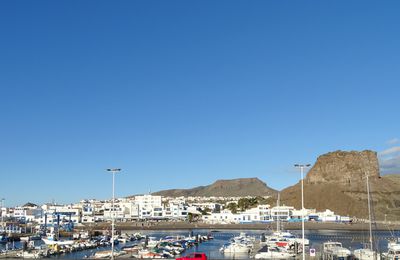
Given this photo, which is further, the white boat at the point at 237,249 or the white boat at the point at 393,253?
the white boat at the point at 237,249

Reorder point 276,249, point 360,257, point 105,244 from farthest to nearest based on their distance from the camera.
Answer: point 105,244, point 276,249, point 360,257

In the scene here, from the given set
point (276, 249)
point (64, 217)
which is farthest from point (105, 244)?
point (64, 217)

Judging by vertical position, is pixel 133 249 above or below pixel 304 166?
below

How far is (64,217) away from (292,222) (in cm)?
9235

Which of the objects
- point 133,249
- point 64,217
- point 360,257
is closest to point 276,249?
point 360,257

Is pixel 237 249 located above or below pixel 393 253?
below

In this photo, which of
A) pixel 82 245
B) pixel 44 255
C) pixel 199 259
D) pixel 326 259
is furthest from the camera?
pixel 82 245

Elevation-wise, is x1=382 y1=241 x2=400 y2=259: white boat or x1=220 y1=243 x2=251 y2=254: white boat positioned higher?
x1=382 y1=241 x2=400 y2=259: white boat

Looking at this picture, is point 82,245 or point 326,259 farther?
point 82,245

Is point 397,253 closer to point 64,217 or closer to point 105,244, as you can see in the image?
point 105,244

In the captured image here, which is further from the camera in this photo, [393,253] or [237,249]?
[237,249]

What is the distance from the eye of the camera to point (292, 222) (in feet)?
636

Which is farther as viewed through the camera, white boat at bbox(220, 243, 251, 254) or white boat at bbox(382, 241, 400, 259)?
white boat at bbox(220, 243, 251, 254)

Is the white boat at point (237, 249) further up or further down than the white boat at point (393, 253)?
further down
